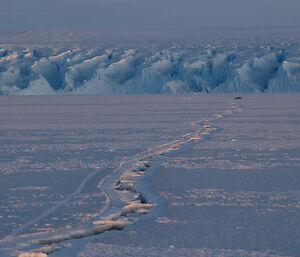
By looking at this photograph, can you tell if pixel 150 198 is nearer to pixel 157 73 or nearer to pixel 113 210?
pixel 113 210

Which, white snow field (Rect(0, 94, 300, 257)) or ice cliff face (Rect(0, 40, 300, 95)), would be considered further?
ice cliff face (Rect(0, 40, 300, 95))

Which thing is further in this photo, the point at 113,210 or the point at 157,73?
the point at 157,73

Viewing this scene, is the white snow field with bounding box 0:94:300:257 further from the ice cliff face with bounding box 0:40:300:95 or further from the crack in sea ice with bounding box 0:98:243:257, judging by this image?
the ice cliff face with bounding box 0:40:300:95

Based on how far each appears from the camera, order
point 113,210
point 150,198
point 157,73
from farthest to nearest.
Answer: point 157,73 → point 150,198 → point 113,210

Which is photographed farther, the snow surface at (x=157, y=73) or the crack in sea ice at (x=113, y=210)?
the snow surface at (x=157, y=73)

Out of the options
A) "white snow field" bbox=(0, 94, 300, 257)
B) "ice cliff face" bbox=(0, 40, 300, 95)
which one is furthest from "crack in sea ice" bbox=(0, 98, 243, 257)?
"ice cliff face" bbox=(0, 40, 300, 95)

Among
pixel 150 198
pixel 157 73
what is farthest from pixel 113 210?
pixel 157 73

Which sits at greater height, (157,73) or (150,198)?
(150,198)

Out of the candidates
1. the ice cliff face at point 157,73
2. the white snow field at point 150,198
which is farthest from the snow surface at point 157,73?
the white snow field at point 150,198

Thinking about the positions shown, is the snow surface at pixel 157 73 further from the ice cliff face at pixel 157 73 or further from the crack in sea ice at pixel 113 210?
the crack in sea ice at pixel 113 210
